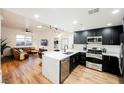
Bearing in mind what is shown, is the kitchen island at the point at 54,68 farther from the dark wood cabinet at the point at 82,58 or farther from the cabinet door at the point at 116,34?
the cabinet door at the point at 116,34

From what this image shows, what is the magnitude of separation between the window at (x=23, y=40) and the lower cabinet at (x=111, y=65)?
749cm

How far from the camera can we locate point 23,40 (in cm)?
779

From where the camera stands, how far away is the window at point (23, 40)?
24.3 feet

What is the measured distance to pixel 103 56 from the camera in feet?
11.3

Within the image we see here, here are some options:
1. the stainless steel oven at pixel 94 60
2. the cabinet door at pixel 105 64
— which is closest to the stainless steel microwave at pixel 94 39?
the stainless steel oven at pixel 94 60

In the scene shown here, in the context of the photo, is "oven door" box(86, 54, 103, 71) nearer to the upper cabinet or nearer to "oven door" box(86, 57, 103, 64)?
"oven door" box(86, 57, 103, 64)

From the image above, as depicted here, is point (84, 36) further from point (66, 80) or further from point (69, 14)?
point (66, 80)

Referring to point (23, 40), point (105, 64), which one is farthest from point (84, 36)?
point (23, 40)

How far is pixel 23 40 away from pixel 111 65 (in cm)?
781
